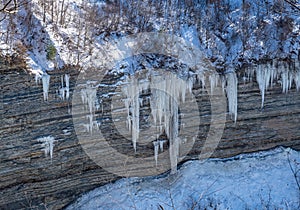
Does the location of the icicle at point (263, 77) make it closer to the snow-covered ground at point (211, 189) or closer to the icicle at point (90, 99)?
the snow-covered ground at point (211, 189)

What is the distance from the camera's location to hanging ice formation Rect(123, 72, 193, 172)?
699cm

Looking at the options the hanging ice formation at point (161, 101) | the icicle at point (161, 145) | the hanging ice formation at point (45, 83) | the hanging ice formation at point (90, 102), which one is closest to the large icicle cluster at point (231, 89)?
the hanging ice formation at point (161, 101)

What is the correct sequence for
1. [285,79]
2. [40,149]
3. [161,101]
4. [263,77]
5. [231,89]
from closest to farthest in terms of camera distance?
[40,149], [161,101], [231,89], [263,77], [285,79]

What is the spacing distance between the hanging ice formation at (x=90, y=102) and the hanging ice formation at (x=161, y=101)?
70cm

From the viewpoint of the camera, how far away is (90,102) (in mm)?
6664

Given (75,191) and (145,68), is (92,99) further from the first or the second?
(75,191)

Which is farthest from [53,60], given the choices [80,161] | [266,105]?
[266,105]

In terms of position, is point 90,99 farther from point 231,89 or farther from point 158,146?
point 231,89

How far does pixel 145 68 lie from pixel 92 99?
4.78 feet

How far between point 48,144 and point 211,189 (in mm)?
3878

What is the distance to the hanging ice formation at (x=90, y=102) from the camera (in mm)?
6607

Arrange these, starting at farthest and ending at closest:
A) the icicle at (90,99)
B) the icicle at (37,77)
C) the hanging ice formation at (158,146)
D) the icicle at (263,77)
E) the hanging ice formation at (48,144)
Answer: the icicle at (263,77)
the hanging ice formation at (158,146)
the icicle at (90,99)
the hanging ice formation at (48,144)
the icicle at (37,77)

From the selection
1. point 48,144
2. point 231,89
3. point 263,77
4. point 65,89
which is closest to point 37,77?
point 65,89

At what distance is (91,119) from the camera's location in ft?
22.1
